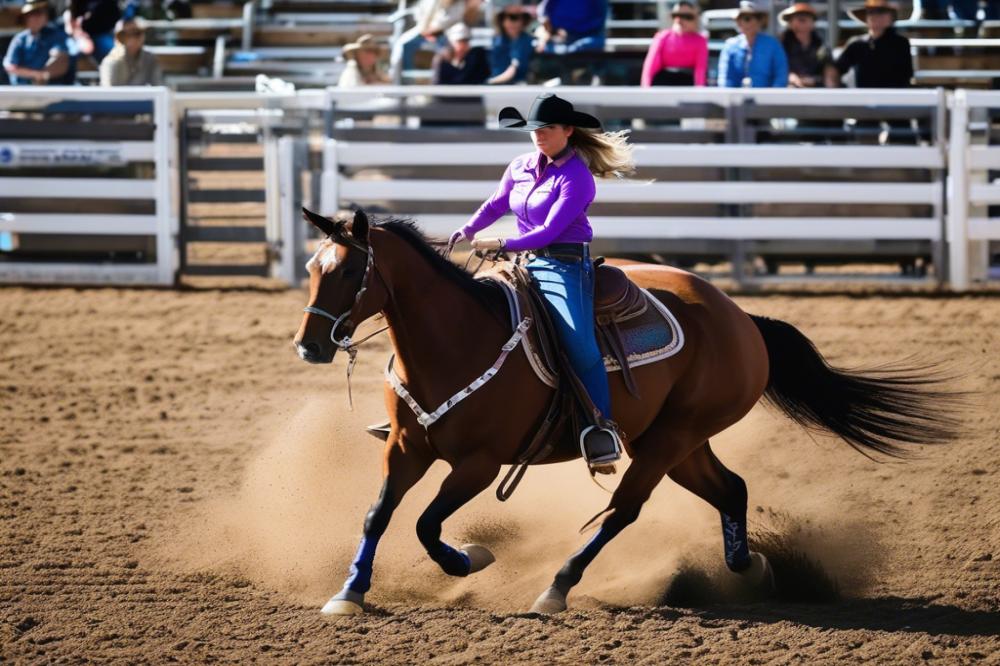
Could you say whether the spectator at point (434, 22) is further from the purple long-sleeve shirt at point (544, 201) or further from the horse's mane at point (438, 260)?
the horse's mane at point (438, 260)

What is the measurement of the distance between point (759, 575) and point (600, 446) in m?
1.08

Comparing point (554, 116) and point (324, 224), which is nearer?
point (324, 224)

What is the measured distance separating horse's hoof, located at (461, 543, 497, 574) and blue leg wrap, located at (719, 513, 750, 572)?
1024 millimetres

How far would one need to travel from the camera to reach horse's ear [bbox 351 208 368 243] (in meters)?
4.83

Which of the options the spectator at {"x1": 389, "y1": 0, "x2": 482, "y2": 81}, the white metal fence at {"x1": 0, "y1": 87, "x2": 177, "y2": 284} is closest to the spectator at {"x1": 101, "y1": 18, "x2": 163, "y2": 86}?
the white metal fence at {"x1": 0, "y1": 87, "x2": 177, "y2": 284}

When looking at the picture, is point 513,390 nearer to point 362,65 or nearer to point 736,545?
point 736,545

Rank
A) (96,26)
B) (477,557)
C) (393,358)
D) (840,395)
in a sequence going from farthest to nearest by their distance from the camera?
1. (96,26)
2. (840,395)
3. (477,557)
4. (393,358)

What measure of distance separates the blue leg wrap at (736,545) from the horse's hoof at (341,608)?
5.38 ft

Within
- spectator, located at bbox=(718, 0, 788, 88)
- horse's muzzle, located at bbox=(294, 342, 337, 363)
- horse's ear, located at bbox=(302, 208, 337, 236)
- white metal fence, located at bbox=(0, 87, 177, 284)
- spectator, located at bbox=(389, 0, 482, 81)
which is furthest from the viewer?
spectator, located at bbox=(389, 0, 482, 81)

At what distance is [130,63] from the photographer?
42.2ft

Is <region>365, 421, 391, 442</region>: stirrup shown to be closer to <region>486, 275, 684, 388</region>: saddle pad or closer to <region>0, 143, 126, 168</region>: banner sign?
<region>486, 275, 684, 388</region>: saddle pad

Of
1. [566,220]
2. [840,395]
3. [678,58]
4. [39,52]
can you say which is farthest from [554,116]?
[39,52]

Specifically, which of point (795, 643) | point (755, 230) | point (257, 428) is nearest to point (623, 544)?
point (795, 643)

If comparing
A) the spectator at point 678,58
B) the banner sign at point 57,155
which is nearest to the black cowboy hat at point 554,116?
the spectator at point 678,58
